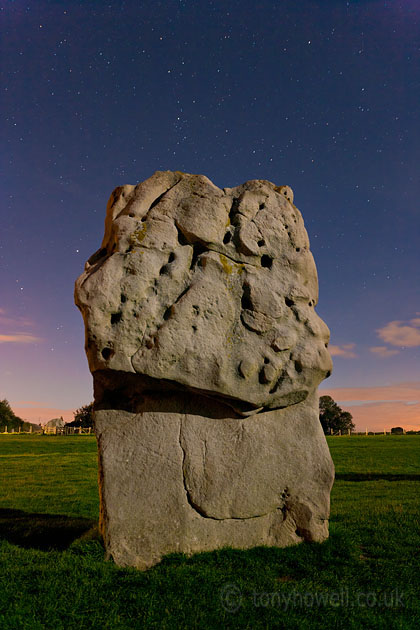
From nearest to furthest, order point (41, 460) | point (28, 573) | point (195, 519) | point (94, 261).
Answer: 1. point (28, 573)
2. point (195, 519)
3. point (94, 261)
4. point (41, 460)

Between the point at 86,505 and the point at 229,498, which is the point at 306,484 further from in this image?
the point at 86,505

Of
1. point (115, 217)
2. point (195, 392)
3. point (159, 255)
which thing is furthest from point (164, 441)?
point (115, 217)

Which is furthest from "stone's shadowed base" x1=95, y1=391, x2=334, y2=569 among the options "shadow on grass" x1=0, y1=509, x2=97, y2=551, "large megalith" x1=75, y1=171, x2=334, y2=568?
"shadow on grass" x1=0, y1=509, x2=97, y2=551

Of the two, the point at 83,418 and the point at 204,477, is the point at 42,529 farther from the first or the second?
the point at 83,418

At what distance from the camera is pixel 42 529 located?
360 inches

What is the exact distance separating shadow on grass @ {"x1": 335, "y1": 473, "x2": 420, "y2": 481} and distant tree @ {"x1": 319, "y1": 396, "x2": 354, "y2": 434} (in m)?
53.5

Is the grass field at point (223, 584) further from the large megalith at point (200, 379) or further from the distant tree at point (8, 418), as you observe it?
the distant tree at point (8, 418)

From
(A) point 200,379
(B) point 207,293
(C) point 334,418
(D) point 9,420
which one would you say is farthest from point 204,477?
(D) point 9,420

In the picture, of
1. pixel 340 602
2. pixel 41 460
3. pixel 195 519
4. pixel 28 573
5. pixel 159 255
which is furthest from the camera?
pixel 41 460

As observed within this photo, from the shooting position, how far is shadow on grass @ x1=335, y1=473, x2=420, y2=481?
1662 cm

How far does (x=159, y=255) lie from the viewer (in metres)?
7.14

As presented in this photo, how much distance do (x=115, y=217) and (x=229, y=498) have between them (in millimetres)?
4862

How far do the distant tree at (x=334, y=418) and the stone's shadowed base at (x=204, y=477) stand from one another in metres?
65.3

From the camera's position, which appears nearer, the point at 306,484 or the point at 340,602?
the point at 340,602
